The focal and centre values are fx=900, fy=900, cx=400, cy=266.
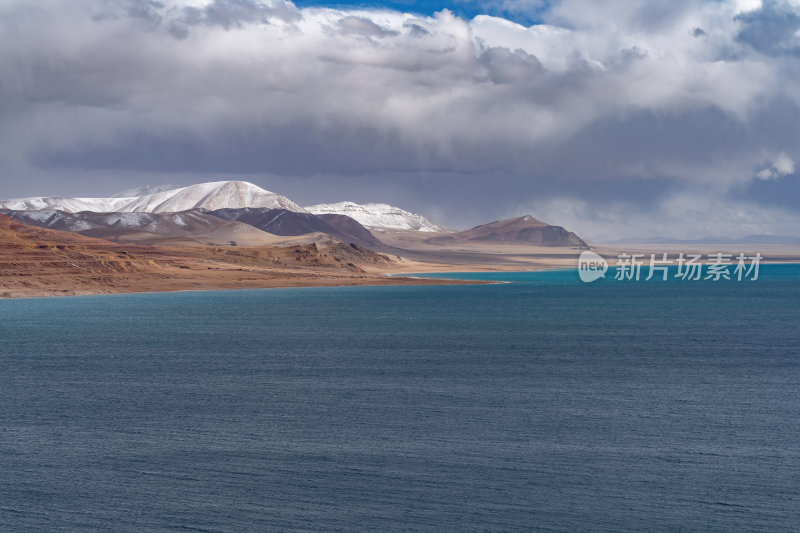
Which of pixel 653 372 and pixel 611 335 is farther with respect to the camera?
pixel 611 335

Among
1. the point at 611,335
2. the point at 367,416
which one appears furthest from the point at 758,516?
the point at 611,335

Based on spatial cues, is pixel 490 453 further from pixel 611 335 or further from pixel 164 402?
pixel 611 335

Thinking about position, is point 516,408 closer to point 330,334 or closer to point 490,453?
point 490,453

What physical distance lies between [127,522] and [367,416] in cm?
1571

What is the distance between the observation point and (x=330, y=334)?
8238 cm

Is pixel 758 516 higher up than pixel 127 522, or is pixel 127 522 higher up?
pixel 758 516

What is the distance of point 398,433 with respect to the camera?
124 ft

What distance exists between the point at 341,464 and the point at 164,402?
1568 centimetres

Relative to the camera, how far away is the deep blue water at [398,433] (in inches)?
1117

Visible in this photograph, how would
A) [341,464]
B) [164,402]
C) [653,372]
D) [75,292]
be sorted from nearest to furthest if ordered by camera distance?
[341,464]
[164,402]
[653,372]
[75,292]

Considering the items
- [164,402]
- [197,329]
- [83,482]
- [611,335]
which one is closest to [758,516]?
[83,482]

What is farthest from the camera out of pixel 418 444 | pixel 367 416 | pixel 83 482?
Result: pixel 367 416

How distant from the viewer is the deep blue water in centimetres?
2838

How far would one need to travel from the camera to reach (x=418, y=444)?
36.0 meters
